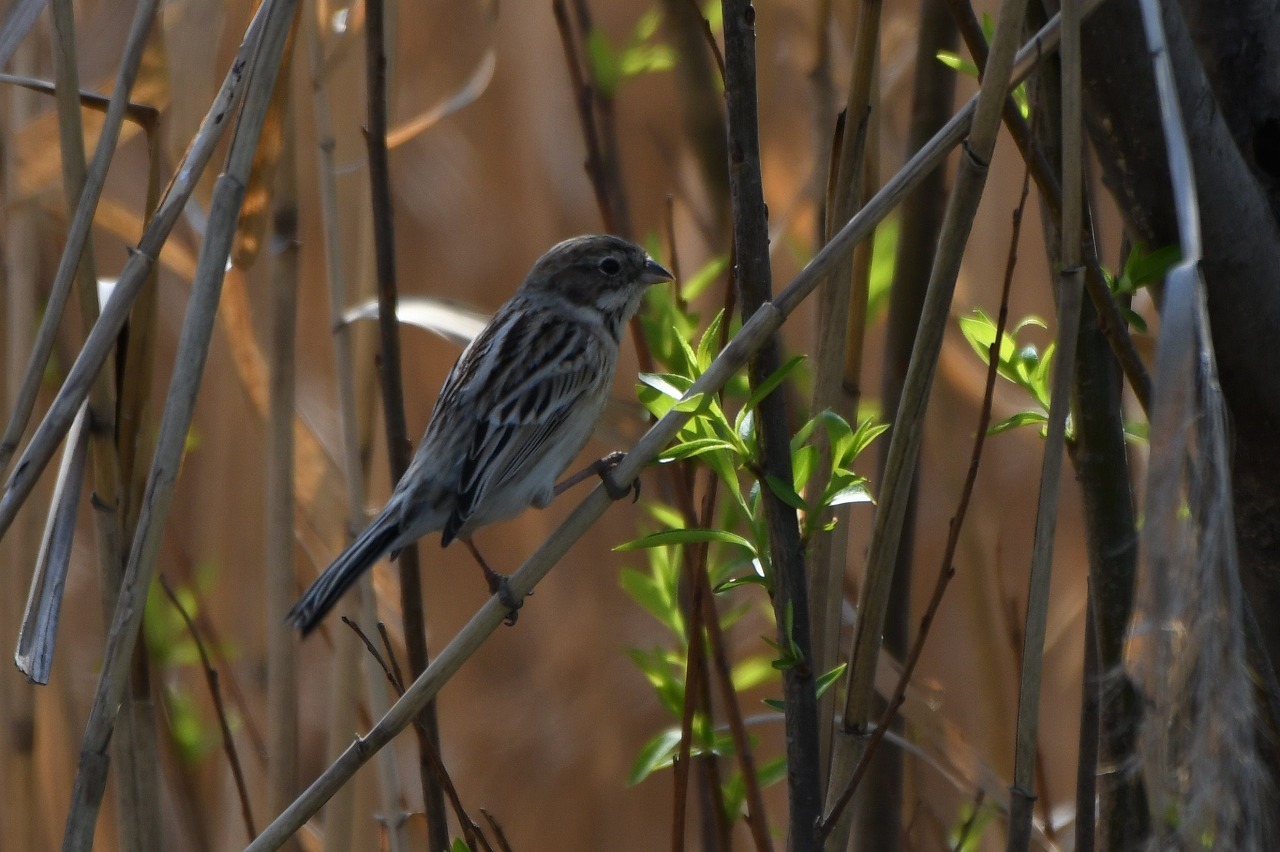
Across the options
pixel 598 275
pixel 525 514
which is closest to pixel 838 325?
pixel 598 275

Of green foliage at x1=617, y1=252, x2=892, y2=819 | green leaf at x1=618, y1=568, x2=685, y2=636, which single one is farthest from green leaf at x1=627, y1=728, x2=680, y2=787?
green leaf at x1=618, y1=568, x2=685, y2=636

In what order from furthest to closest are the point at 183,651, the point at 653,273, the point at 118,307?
the point at 183,651 → the point at 653,273 → the point at 118,307

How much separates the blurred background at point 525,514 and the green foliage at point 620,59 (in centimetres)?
7

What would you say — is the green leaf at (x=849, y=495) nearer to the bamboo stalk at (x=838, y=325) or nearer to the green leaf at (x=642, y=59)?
the bamboo stalk at (x=838, y=325)

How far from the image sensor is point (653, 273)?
286cm

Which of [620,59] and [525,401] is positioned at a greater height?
[620,59]

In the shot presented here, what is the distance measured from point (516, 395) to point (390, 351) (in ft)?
2.58

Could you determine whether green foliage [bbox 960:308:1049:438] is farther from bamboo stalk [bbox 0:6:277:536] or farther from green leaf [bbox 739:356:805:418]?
bamboo stalk [bbox 0:6:277:536]

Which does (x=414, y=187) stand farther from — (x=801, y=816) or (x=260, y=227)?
(x=801, y=816)

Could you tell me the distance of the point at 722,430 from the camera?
1552mm

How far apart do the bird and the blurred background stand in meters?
0.15

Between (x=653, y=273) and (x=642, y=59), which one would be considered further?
(x=653, y=273)

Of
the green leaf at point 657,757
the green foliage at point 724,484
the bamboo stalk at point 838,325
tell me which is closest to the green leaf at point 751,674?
the green foliage at point 724,484

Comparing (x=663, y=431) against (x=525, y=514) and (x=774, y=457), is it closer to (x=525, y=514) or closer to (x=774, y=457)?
(x=774, y=457)
